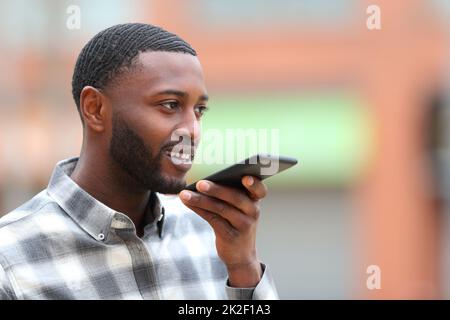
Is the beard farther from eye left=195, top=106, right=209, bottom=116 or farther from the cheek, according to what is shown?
eye left=195, top=106, right=209, bottom=116

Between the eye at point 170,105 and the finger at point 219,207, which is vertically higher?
the eye at point 170,105

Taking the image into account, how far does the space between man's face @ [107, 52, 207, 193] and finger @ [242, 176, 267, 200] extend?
0.97 ft

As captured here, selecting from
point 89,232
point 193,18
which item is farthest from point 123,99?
point 193,18

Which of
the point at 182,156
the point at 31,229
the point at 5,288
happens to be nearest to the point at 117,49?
the point at 182,156

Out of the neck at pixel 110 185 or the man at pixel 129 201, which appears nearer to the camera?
the man at pixel 129 201

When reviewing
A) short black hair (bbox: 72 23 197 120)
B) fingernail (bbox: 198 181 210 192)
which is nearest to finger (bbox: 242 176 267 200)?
fingernail (bbox: 198 181 210 192)

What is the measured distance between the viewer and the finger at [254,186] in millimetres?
2410

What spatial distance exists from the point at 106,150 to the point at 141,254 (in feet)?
1.21

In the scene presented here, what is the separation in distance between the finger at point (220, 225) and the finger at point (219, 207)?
2 centimetres

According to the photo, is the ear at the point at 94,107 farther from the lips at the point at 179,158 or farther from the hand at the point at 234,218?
the hand at the point at 234,218

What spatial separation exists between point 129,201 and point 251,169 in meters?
0.57

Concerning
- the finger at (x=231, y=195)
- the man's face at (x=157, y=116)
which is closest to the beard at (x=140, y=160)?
the man's face at (x=157, y=116)

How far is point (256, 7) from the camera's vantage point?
13.9 metres

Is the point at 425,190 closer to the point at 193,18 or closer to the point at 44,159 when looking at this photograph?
the point at 193,18
